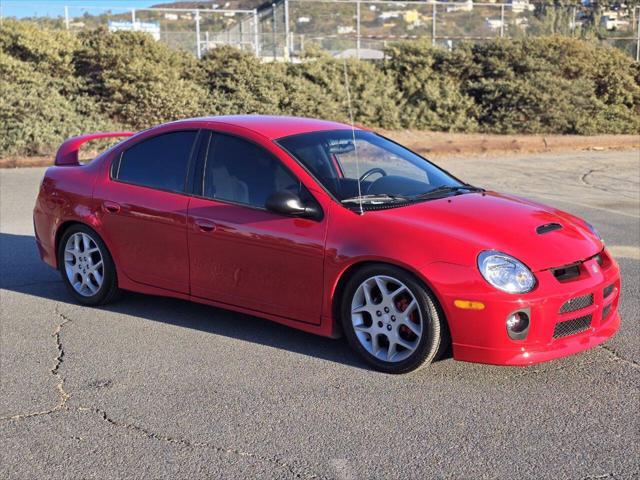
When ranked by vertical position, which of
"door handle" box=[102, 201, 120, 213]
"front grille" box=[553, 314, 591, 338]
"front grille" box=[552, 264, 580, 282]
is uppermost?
"door handle" box=[102, 201, 120, 213]

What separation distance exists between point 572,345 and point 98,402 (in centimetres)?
269

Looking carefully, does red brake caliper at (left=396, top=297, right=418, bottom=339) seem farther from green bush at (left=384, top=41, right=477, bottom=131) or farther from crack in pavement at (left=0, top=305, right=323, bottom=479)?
green bush at (left=384, top=41, right=477, bottom=131)

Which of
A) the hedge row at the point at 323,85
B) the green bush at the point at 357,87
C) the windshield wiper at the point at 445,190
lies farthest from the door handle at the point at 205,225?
the green bush at the point at 357,87

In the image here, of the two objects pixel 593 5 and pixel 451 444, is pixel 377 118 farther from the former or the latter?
pixel 451 444

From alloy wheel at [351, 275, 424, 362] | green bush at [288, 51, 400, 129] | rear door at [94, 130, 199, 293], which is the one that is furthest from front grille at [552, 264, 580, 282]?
green bush at [288, 51, 400, 129]

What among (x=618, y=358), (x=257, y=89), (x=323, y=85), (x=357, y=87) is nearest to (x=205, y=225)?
(x=618, y=358)

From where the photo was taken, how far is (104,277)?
616cm

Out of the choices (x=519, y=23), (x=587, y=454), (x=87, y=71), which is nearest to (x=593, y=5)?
(x=519, y=23)

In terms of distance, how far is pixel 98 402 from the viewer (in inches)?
175

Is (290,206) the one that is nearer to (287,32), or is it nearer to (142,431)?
(142,431)

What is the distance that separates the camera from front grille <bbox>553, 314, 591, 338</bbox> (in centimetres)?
455

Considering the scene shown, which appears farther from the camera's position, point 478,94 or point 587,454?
point 478,94

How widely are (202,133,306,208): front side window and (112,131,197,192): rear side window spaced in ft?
0.75

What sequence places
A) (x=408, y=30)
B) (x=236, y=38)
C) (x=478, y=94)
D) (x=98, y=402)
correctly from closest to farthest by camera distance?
(x=98, y=402), (x=478, y=94), (x=408, y=30), (x=236, y=38)
